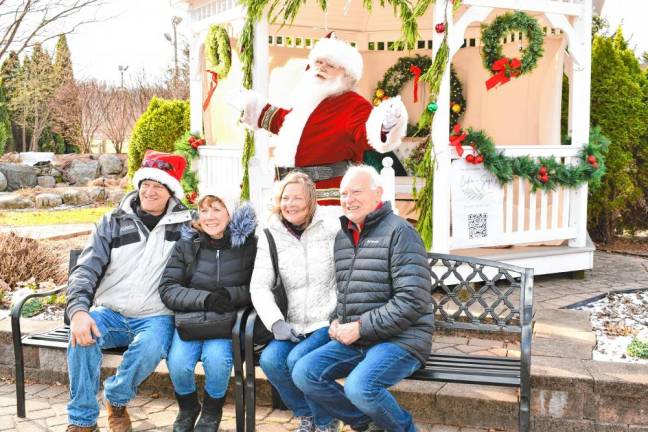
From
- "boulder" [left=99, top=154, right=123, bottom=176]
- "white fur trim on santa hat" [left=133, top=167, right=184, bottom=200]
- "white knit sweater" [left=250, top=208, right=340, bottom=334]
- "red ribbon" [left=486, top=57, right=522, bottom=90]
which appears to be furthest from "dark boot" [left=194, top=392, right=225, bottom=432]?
"boulder" [left=99, top=154, right=123, bottom=176]

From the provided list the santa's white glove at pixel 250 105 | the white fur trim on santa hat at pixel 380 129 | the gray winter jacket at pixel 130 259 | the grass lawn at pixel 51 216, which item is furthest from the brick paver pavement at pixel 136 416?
the grass lawn at pixel 51 216

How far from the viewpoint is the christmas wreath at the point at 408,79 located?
8.29 meters

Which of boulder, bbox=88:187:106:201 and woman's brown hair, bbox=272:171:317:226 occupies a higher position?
woman's brown hair, bbox=272:171:317:226

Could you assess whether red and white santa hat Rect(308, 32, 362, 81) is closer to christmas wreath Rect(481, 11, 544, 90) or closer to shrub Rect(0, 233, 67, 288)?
christmas wreath Rect(481, 11, 544, 90)

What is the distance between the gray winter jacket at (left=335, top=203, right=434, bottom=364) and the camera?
3.07 meters

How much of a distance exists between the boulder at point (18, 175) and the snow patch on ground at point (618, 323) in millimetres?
15380

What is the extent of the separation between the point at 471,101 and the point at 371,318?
18.5ft

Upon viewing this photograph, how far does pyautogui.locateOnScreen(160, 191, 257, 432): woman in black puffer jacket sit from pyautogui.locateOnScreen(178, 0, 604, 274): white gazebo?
4.90 feet

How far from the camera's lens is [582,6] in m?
6.01

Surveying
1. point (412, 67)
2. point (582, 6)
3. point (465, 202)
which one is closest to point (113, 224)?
point (465, 202)

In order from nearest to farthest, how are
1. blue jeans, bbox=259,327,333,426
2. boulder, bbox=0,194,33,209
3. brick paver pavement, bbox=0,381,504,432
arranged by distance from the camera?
blue jeans, bbox=259,327,333,426 → brick paver pavement, bbox=0,381,504,432 → boulder, bbox=0,194,33,209

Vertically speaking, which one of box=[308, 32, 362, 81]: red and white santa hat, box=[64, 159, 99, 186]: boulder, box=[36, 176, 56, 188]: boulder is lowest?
box=[36, 176, 56, 188]: boulder

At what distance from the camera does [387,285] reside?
315 cm

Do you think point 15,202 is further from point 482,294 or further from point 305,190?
point 482,294
